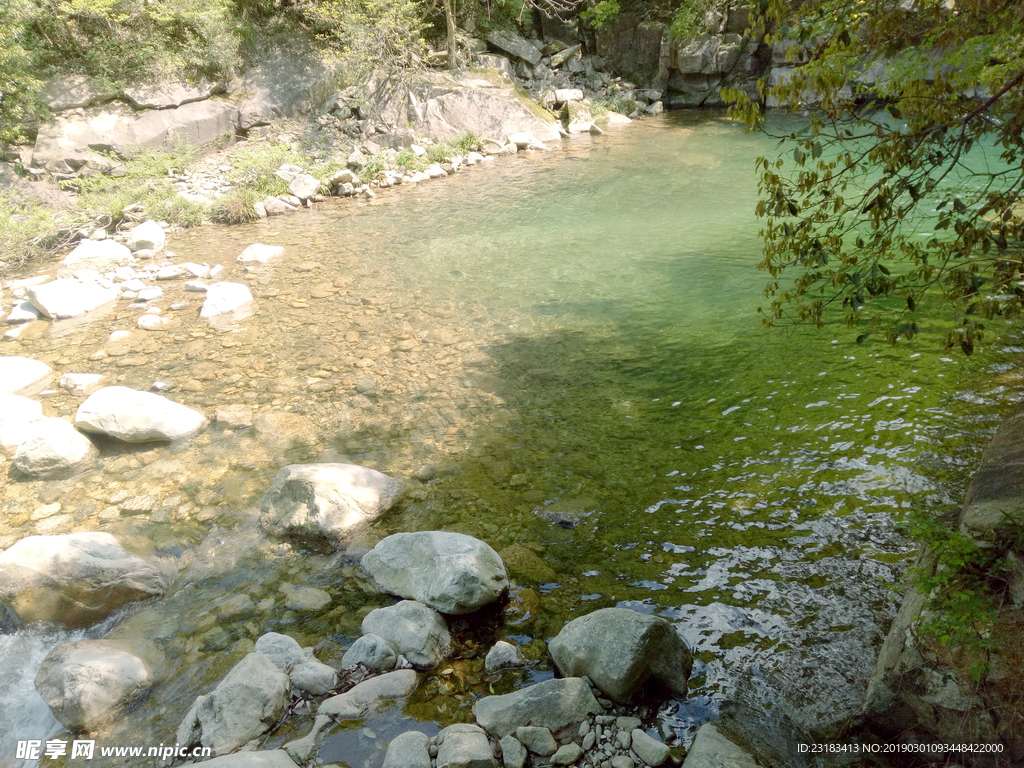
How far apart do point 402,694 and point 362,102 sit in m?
20.6

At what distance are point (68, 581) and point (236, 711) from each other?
193 cm

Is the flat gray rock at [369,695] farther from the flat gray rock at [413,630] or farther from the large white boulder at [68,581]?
the large white boulder at [68,581]

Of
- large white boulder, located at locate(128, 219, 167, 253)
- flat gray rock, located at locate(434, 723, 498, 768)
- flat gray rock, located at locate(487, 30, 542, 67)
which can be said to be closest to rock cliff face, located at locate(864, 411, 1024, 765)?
flat gray rock, located at locate(434, 723, 498, 768)

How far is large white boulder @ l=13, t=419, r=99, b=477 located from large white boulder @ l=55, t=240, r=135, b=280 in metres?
6.88

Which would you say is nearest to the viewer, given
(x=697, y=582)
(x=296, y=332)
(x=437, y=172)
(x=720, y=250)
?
(x=697, y=582)

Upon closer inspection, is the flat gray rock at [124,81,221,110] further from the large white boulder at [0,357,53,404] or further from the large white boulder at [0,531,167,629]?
the large white boulder at [0,531,167,629]

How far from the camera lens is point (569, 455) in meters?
5.66

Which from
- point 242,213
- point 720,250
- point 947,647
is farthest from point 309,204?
point 947,647

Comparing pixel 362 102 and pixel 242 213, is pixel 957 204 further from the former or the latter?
pixel 362 102

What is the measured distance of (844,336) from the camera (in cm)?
698

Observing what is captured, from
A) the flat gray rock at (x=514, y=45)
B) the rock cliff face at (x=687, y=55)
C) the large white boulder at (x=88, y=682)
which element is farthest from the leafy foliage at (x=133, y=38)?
the large white boulder at (x=88, y=682)

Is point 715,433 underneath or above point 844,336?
underneath

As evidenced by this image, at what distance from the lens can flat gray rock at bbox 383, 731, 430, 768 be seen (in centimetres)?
303

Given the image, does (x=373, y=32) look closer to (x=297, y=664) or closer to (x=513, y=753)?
(x=297, y=664)
